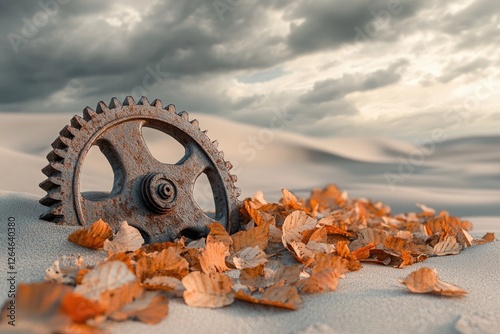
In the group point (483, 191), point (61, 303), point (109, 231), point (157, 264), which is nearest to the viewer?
point (61, 303)

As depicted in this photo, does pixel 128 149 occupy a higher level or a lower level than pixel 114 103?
lower

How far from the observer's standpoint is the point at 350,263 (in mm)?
2385

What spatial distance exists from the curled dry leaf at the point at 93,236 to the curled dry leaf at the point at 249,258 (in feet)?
1.73

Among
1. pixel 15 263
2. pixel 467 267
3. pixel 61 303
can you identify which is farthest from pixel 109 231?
pixel 467 267

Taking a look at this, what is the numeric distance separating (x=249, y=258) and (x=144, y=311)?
0.75 meters

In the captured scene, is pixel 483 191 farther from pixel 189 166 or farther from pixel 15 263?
pixel 15 263

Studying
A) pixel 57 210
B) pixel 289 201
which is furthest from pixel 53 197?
pixel 289 201

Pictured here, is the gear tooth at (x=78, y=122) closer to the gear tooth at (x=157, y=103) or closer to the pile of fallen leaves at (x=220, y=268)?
the gear tooth at (x=157, y=103)

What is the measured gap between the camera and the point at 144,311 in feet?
5.34

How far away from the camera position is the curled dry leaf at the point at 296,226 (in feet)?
8.39

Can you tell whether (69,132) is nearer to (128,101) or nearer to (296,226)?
(128,101)

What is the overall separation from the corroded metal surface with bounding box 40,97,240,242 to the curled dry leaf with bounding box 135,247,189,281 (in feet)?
1.96

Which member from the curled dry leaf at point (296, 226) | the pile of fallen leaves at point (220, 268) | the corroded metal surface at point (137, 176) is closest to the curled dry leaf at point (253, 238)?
the pile of fallen leaves at point (220, 268)

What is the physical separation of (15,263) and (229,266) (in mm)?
808
